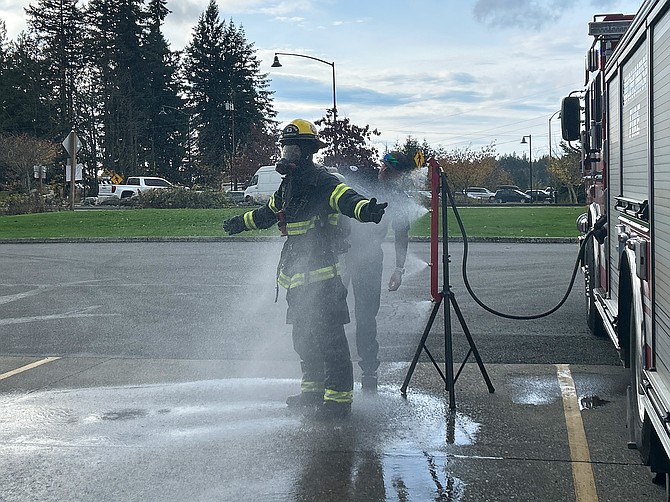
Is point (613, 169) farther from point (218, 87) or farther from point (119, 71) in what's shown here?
point (218, 87)

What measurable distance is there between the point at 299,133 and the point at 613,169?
229 centimetres

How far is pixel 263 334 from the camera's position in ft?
28.0

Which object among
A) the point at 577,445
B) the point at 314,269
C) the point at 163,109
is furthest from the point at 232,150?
the point at 577,445

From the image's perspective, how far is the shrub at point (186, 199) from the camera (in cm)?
3441

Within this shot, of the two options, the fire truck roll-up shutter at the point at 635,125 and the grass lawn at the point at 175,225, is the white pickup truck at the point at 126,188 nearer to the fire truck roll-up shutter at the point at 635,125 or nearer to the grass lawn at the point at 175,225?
the grass lawn at the point at 175,225

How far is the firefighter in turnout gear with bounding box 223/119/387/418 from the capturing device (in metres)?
5.46

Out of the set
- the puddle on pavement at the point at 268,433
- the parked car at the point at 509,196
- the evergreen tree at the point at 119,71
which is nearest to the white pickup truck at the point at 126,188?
the evergreen tree at the point at 119,71

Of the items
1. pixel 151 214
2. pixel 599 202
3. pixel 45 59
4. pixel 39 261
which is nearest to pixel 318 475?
pixel 599 202

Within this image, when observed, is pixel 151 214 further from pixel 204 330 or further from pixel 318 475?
pixel 318 475

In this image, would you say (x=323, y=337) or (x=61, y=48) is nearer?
(x=323, y=337)

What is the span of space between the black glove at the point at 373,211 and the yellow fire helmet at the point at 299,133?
0.84 metres

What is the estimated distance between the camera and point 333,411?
17.8 feet

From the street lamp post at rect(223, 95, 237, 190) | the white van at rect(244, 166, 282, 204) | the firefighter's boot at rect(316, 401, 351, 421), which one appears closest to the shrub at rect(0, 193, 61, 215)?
the white van at rect(244, 166, 282, 204)

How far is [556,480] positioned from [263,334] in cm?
459
